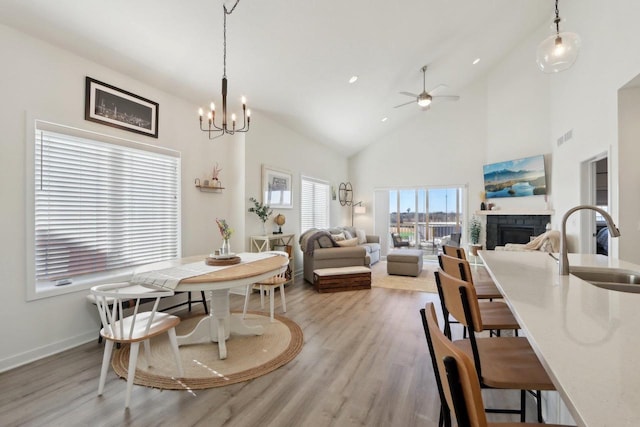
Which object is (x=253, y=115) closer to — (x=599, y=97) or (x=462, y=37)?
(x=462, y=37)

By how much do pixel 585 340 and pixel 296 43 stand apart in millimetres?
3781

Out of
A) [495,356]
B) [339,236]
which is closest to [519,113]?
[339,236]

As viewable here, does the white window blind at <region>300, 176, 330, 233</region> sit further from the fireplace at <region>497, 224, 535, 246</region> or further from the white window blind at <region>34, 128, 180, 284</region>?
the fireplace at <region>497, 224, 535, 246</region>

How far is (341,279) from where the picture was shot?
15.8 feet

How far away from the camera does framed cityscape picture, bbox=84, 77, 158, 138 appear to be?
9.56 ft

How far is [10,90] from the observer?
2.39 m

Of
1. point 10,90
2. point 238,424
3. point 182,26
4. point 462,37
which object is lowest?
point 238,424

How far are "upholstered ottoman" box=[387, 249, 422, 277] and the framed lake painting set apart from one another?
2622mm

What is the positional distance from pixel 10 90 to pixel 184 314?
2.75m

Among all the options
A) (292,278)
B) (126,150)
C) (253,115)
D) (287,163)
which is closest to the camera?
(126,150)

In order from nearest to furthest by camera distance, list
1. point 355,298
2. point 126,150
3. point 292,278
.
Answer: point 126,150, point 355,298, point 292,278

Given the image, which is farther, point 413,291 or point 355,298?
point 413,291

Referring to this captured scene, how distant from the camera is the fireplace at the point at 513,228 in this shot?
615 centimetres

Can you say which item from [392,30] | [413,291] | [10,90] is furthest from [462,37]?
[10,90]
